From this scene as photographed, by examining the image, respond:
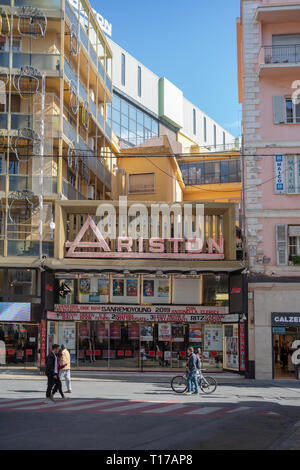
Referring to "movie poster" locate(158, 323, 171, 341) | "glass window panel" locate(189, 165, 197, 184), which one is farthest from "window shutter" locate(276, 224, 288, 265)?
"glass window panel" locate(189, 165, 197, 184)

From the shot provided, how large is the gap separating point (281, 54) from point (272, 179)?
6531 mm

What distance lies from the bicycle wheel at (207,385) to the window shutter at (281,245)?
9494 millimetres

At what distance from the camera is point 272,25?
104 ft

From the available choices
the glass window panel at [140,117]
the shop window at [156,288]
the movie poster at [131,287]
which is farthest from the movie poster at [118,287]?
the glass window panel at [140,117]

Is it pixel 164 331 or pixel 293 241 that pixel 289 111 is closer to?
pixel 293 241

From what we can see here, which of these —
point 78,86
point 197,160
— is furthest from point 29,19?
point 197,160

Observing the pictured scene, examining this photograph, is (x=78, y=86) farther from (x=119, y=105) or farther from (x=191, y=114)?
(x=191, y=114)

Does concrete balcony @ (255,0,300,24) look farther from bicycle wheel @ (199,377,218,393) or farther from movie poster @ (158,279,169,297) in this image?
bicycle wheel @ (199,377,218,393)

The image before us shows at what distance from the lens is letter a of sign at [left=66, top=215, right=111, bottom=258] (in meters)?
30.7

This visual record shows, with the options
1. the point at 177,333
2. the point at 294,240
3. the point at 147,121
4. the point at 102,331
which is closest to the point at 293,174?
the point at 294,240

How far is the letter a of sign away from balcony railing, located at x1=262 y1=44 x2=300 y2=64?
39.2 ft

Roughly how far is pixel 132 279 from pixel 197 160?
24.5 metres

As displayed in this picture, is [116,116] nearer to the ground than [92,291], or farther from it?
farther from it

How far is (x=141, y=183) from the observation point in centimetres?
4369
